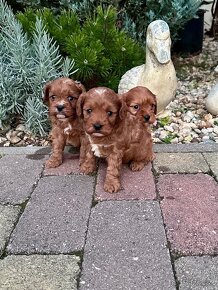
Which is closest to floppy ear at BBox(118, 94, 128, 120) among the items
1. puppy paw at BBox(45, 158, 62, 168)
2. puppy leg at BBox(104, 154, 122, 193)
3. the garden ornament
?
puppy leg at BBox(104, 154, 122, 193)

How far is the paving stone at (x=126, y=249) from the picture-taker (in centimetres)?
227

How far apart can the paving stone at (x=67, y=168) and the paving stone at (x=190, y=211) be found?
2.50 ft

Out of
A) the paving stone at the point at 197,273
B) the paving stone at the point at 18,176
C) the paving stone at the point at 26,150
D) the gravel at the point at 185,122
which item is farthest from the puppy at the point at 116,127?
the paving stone at the point at 197,273

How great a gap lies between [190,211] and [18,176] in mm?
1486

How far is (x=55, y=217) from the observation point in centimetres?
287

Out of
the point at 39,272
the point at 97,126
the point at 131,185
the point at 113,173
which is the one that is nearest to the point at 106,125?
the point at 97,126

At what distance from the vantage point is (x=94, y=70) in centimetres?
452

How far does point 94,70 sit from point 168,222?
90.1 inches

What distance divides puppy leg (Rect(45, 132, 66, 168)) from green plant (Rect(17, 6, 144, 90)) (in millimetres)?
1145

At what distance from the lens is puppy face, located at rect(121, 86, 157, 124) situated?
120 inches

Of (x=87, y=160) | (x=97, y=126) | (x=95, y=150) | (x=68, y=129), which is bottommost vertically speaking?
(x=87, y=160)

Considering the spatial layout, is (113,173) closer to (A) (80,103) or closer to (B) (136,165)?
(B) (136,165)

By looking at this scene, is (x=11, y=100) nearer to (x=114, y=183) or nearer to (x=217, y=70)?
(x=114, y=183)

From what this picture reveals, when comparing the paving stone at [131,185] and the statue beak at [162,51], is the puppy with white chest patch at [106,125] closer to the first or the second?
the paving stone at [131,185]
